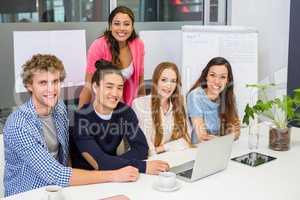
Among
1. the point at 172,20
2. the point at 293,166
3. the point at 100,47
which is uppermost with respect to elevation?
the point at 172,20

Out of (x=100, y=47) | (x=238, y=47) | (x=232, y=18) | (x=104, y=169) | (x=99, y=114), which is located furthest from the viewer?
(x=232, y=18)

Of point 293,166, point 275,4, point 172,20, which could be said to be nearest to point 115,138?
point 293,166

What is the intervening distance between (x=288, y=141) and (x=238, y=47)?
112 centimetres

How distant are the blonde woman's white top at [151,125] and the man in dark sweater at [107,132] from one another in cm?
14

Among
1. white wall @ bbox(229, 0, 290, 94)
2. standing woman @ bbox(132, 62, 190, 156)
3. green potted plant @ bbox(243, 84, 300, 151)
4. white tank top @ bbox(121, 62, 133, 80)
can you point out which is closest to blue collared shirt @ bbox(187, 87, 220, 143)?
standing woman @ bbox(132, 62, 190, 156)

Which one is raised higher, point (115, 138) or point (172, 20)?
point (172, 20)

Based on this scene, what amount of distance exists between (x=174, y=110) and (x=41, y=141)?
36.1 inches

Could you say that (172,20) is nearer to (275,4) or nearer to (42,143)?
(275,4)

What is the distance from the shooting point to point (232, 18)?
3996 mm

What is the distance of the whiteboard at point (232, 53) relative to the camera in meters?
3.28

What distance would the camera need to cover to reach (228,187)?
1.80m

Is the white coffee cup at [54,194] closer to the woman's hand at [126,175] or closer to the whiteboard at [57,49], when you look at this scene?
the woman's hand at [126,175]

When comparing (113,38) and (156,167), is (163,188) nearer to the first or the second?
(156,167)

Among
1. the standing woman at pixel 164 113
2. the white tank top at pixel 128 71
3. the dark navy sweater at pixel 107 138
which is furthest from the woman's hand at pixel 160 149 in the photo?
the white tank top at pixel 128 71
